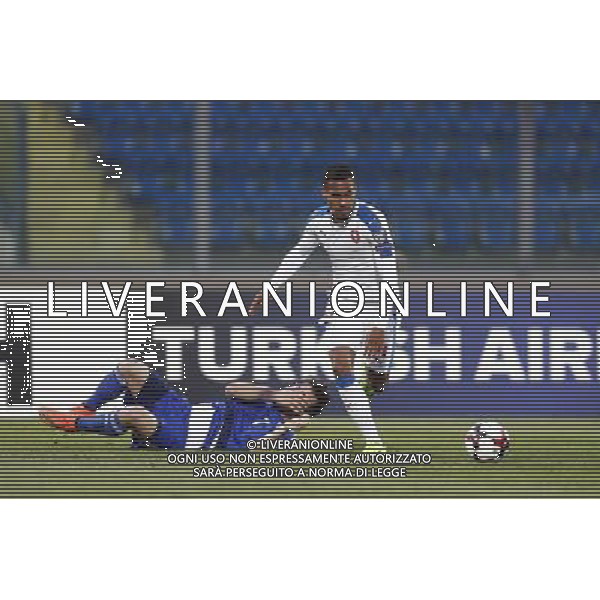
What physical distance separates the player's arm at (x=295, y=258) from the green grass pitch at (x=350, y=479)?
0.80 metres

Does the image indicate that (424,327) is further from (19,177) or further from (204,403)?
(19,177)

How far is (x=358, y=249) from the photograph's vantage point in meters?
11.1

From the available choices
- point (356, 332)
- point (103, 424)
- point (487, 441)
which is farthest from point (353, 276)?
point (103, 424)

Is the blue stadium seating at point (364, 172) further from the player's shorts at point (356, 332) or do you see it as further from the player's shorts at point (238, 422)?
the player's shorts at point (238, 422)

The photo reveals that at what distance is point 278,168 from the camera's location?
36.5ft

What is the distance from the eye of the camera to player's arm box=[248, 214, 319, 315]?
11.1 metres

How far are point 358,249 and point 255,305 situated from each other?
0.67 metres

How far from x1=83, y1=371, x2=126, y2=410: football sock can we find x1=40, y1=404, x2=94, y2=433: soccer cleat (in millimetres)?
41

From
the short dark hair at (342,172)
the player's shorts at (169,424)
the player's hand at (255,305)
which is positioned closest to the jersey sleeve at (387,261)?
the short dark hair at (342,172)

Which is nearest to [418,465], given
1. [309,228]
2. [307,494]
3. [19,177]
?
[307,494]

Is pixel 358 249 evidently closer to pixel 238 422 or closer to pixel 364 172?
pixel 364 172

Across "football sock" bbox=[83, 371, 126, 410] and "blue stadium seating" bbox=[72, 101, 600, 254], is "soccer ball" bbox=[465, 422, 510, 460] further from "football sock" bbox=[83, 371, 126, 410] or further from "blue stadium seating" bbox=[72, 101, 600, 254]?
"football sock" bbox=[83, 371, 126, 410]

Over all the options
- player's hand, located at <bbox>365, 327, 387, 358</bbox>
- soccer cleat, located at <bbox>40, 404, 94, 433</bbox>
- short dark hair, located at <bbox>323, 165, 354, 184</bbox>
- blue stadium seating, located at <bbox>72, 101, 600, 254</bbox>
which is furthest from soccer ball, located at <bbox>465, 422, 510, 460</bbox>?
soccer cleat, located at <bbox>40, 404, 94, 433</bbox>

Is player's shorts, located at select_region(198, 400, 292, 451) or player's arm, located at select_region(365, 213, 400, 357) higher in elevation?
player's arm, located at select_region(365, 213, 400, 357)
